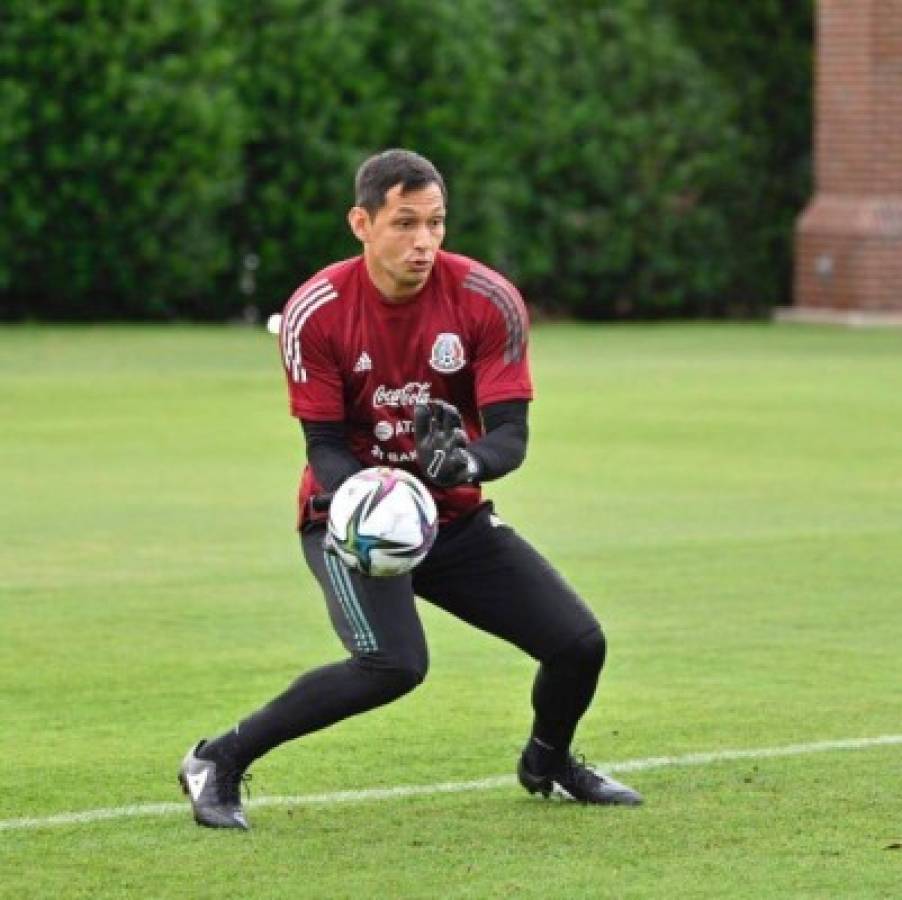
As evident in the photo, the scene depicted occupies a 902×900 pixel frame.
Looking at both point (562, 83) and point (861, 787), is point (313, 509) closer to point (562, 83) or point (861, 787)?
point (861, 787)

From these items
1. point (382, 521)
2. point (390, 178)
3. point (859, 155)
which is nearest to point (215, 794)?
point (382, 521)

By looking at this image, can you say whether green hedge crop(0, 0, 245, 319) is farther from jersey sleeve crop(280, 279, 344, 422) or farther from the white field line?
jersey sleeve crop(280, 279, 344, 422)

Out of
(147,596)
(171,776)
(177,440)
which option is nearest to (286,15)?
(177,440)

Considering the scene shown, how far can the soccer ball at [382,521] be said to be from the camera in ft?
24.7

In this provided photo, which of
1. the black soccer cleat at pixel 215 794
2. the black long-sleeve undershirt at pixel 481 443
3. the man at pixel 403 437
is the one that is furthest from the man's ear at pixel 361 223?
the black soccer cleat at pixel 215 794

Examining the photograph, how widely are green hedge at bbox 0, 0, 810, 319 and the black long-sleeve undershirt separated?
2255 centimetres

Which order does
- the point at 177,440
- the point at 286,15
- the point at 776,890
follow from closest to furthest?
the point at 776,890 → the point at 177,440 → the point at 286,15

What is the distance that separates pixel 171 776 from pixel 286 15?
2364 cm

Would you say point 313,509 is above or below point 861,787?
above

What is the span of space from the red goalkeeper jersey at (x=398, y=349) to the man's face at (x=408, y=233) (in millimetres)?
124

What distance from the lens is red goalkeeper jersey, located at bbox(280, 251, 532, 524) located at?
7.79 metres

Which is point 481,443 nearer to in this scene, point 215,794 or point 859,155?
point 215,794

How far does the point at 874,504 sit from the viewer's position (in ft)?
53.8

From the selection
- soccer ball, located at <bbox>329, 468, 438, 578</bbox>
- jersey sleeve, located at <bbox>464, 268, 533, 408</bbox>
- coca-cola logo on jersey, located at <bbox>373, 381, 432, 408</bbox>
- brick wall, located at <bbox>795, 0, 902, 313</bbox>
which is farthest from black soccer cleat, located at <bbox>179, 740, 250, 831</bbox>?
brick wall, located at <bbox>795, 0, 902, 313</bbox>
